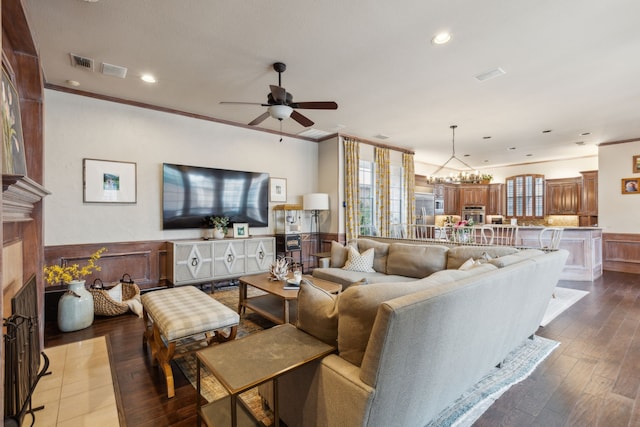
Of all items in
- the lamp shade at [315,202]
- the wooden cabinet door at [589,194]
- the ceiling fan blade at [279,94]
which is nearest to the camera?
the ceiling fan blade at [279,94]

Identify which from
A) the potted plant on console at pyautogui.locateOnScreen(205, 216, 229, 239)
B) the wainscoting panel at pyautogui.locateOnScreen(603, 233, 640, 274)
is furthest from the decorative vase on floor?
the wainscoting panel at pyautogui.locateOnScreen(603, 233, 640, 274)

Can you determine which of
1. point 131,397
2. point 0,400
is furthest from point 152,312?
point 0,400

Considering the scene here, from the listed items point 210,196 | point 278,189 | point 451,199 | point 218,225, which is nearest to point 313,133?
point 278,189

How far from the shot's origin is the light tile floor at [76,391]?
1.90 m

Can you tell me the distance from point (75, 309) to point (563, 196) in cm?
1119

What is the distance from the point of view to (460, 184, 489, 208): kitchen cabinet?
1031cm

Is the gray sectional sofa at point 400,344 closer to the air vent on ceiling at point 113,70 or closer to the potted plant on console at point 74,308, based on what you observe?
the potted plant on console at point 74,308

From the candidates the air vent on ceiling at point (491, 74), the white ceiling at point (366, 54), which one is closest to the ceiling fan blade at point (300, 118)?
the white ceiling at point (366, 54)

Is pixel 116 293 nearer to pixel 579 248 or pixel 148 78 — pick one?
pixel 148 78

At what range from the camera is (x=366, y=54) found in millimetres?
3186

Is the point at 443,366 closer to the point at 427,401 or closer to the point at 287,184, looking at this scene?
the point at 427,401

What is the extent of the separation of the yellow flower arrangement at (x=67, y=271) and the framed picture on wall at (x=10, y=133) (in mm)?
1705

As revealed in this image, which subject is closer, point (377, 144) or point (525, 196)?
point (377, 144)

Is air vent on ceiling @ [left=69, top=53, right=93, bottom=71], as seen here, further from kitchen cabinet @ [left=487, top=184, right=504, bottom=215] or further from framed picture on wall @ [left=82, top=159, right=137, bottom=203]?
kitchen cabinet @ [left=487, top=184, right=504, bottom=215]
